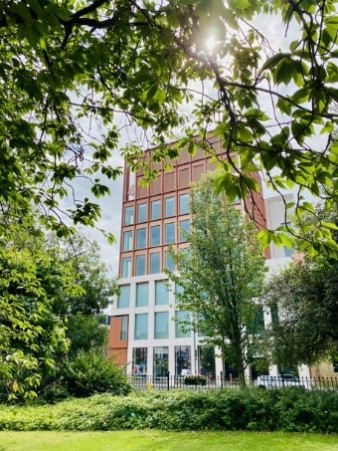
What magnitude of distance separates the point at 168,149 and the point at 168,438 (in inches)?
305

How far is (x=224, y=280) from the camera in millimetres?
16281

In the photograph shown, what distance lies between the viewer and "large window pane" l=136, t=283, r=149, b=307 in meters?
40.5

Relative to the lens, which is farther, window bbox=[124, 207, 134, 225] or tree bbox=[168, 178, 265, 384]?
window bbox=[124, 207, 134, 225]

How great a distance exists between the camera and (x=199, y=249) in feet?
56.1

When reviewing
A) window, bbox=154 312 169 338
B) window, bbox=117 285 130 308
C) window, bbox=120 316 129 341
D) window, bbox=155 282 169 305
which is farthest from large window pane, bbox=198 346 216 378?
window, bbox=117 285 130 308

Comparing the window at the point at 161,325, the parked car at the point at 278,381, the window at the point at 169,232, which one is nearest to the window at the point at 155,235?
the window at the point at 169,232

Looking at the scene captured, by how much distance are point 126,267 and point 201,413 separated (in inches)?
1279

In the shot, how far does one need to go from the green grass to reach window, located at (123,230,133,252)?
3319cm

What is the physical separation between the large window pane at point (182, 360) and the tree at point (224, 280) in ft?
66.7

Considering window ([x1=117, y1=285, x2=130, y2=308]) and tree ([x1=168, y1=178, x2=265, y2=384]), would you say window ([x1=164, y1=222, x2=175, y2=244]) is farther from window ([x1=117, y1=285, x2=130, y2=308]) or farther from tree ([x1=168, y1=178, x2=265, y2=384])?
tree ([x1=168, y1=178, x2=265, y2=384])

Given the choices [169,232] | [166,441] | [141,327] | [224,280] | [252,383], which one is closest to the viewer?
[166,441]

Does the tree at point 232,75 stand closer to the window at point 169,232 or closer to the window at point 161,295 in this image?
the window at point 161,295

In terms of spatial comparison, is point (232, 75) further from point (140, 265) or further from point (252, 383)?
point (140, 265)

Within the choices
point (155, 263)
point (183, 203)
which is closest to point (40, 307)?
point (155, 263)
